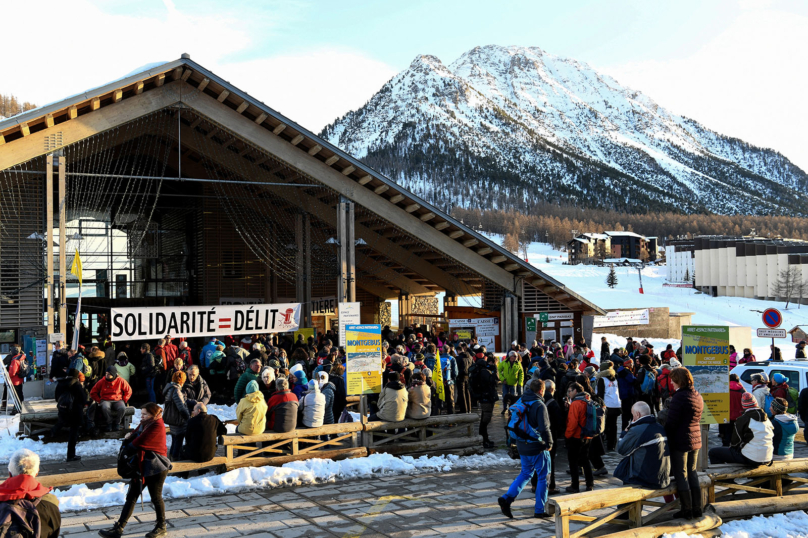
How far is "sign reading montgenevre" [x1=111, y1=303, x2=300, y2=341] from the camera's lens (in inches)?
619

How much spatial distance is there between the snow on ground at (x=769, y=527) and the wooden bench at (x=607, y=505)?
522 mm

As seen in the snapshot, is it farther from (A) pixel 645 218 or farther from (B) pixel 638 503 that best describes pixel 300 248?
(A) pixel 645 218

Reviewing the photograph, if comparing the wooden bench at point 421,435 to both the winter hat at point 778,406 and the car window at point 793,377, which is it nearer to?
the winter hat at point 778,406

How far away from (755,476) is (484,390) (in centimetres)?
436

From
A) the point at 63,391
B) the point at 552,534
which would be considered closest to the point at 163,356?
the point at 63,391

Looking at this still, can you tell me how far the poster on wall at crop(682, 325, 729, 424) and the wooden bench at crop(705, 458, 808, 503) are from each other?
56cm

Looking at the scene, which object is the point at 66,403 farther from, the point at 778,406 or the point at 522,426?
the point at 778,406

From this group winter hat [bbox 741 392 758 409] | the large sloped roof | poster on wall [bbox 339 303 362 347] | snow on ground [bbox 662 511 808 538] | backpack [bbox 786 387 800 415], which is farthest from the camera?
poster on wall [bbox 339 303 362 347]

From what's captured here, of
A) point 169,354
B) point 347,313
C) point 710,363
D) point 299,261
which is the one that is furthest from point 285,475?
point 299,261

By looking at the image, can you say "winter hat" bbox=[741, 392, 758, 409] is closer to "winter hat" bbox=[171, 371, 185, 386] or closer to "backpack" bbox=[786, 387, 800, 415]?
"backpack" bbox=[786, 387, 800, 415]

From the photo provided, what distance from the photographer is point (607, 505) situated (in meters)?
5.96

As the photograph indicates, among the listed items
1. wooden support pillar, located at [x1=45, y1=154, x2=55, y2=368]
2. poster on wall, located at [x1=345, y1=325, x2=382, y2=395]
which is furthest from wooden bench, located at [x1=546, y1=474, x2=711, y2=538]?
wooden support pillar, located at [x1=45, y1=154, x2=55, y2=368]

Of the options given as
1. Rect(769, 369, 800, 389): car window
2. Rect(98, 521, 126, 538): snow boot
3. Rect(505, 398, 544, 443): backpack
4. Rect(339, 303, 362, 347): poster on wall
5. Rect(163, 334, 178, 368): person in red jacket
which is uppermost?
Rect(339, 303, 362, 347): poster on wall

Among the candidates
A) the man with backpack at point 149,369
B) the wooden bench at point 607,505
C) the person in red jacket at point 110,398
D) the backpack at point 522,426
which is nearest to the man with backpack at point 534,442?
the backpack at point 522,426
